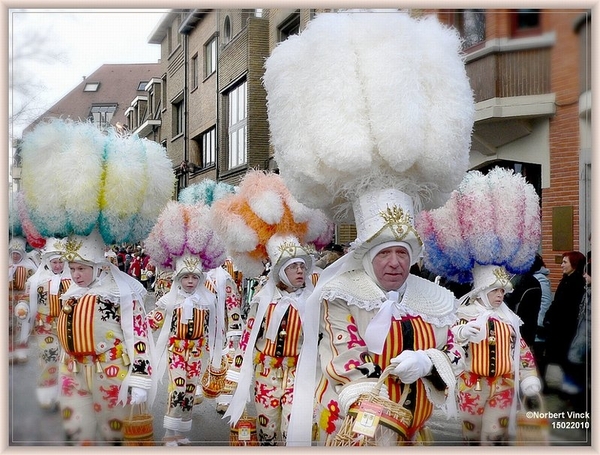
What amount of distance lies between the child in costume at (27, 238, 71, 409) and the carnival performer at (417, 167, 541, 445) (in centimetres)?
280

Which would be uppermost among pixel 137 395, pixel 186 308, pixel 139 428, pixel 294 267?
pixel 294 267

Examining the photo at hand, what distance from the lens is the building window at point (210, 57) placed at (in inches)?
207

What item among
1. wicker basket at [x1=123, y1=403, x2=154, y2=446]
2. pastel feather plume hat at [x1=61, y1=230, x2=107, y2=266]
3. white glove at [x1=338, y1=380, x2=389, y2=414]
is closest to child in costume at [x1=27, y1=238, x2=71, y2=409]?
pastel feather plume hat at [x1=61, y1=230, x2=107, y2=266]

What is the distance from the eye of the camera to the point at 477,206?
542cm

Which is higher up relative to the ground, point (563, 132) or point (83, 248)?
point (563, 132)

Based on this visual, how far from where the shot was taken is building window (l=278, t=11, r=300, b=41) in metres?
4.59

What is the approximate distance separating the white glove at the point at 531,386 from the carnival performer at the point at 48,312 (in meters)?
3.16

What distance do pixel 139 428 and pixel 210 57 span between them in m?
2.80

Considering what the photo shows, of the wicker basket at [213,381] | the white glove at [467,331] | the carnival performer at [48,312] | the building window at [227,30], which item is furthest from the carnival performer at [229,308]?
the building window at [227,30]

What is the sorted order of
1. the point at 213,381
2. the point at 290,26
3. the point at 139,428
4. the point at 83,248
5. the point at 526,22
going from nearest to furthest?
1. the point at 526,22
2. the point at 290,26
3. the point at 83,248
4. the point at 139,428
5. the point at 213,381

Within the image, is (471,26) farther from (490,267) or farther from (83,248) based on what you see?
(83,248)

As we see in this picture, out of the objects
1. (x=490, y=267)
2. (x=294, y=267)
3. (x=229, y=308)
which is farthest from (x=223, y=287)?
(x=490, y=267)

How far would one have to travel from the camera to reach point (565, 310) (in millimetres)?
4922

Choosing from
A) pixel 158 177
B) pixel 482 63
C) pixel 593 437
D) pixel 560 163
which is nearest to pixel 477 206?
pixel 560 163
